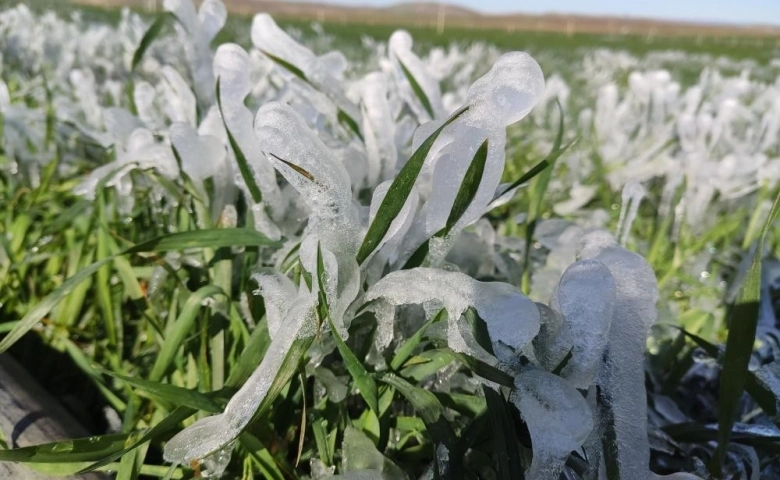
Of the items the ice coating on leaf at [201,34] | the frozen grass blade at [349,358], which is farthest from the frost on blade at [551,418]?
the ice coating on leaf at [201,34]

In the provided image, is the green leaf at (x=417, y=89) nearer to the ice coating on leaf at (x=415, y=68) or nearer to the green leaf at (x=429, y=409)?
the ice coating on leaf at (x=415, y=68)

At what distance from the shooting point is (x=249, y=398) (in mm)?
493

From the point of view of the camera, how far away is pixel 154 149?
0.82 m

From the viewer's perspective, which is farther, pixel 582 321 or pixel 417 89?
pixel 417 89

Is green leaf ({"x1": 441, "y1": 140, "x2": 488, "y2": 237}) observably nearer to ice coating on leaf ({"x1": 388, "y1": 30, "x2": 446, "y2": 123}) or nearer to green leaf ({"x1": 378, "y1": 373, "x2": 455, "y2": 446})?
green leaf ({"x1": 378, "y1": 373, "x2": 455, "y2": 446})

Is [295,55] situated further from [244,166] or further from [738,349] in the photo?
[738,349]

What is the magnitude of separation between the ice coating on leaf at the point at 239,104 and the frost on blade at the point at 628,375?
0.38m

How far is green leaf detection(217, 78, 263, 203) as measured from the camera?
2.22ft

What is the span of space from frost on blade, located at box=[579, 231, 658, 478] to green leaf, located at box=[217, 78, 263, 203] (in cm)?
38

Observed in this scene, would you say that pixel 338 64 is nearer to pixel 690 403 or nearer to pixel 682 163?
pixel 690 403

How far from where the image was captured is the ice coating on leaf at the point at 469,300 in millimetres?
463

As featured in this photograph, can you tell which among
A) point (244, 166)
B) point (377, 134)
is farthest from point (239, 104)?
point (377, 134)

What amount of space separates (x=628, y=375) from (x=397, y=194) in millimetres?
212

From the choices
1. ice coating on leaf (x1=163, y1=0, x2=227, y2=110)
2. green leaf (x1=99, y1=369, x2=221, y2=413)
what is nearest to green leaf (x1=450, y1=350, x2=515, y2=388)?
green leaf (x1=99, y1=369, x2=221, y2=413)
